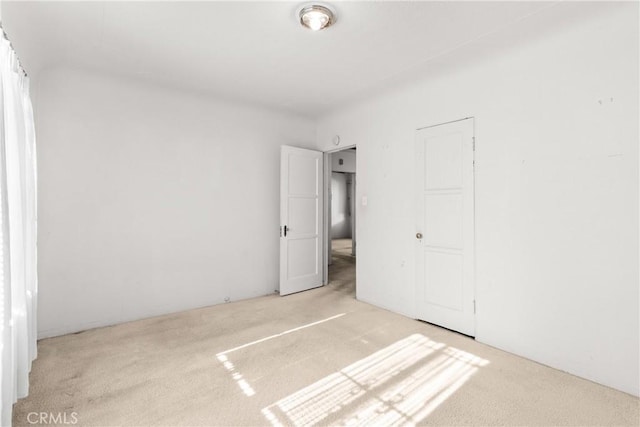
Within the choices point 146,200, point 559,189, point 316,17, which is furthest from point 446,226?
point 146,200

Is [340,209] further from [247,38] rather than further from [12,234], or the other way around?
[12,234]

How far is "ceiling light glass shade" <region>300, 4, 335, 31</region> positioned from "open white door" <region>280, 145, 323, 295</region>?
6.97 ft

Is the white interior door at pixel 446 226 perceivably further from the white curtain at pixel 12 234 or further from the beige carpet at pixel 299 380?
the white curtain at pixel 12 234

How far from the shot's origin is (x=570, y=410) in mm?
1992

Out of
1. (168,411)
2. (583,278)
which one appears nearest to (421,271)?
(583,278)

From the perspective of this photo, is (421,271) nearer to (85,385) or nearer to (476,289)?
(476,289)

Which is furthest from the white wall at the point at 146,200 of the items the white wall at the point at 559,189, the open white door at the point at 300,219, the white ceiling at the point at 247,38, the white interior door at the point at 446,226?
the white wall at the point at 559,189

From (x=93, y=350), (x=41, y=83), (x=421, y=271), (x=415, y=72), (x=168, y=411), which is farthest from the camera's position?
(x=421, y=271)

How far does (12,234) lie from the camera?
73.1 inches

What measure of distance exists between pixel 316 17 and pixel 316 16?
14 millimetres

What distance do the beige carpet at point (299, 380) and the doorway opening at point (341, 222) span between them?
1.79 metres

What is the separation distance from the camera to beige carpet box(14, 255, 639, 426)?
6.35ft

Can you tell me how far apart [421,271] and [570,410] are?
1686mm

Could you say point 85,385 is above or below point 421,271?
below
